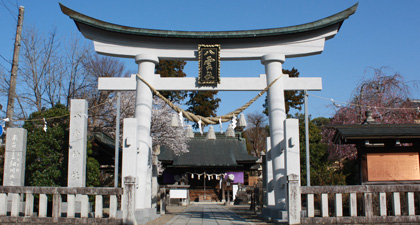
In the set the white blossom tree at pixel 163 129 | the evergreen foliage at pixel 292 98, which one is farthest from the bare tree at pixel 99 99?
the evergreen foliage at pixel 292 98

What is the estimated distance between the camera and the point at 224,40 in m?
12.8

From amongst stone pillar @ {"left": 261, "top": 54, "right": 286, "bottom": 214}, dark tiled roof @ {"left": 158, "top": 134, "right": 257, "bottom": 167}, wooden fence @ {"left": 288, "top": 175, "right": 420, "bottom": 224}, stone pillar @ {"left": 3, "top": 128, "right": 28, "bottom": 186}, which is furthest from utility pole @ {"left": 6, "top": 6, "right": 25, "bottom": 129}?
dark tiled roof @ {"left": 158, "top": 134, "right": 257, "bottom": 167}

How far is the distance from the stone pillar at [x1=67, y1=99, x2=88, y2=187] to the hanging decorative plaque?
3995 mm

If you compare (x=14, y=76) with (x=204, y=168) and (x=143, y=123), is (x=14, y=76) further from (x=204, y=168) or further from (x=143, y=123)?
(x=204, y=168)

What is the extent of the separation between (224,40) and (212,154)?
62.9 feet

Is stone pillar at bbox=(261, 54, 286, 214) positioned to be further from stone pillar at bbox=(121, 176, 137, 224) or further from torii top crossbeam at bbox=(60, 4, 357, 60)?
stone pillar at bbox=(121, 176, 137, 224)

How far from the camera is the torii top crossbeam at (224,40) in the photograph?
41.2 ft

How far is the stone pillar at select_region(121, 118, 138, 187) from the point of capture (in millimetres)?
10633

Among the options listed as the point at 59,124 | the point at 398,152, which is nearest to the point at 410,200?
the point at 398,152

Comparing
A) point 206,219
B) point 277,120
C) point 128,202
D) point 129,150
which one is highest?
point 277,120

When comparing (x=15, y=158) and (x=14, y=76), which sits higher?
(x=14, y=76)

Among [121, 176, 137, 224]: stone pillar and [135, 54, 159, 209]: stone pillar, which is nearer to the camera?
[121, 176, 137, 224]: stone pillar

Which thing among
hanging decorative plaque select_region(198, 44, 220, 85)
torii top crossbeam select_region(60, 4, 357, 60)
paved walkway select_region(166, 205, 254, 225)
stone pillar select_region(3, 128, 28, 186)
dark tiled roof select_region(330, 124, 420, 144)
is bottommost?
paved walkway select_region(166, 205, 254, 225)

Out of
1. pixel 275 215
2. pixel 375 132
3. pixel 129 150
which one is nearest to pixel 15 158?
pixel 129 150
